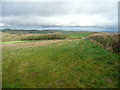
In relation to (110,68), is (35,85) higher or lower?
lower

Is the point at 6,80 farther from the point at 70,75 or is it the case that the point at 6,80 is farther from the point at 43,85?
the point at 70,75

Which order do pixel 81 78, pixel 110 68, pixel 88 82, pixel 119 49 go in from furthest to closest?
pixel 119 49 < pixel 110 68 < pixel 81 78 < pixel 88 82

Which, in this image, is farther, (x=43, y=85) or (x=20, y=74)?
(x=20, y=74)

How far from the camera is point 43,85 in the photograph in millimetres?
4055

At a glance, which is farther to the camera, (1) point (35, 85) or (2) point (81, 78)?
(2) point (81, 78)

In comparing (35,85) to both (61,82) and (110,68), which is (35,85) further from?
(110,68)

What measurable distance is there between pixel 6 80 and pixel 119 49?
7476 mm

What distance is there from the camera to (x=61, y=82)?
429 centimetres

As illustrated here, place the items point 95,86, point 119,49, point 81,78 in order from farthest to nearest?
point 119,49 < point 81,78 < point 95,86

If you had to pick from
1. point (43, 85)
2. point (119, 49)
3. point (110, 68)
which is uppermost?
point (119, 49)

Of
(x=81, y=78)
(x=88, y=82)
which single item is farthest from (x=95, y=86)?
(x=81, y=78)

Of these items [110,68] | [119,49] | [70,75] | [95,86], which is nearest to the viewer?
[95,86]

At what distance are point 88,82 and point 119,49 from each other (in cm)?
449

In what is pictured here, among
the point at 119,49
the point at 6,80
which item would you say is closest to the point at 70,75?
the point at 6,80
